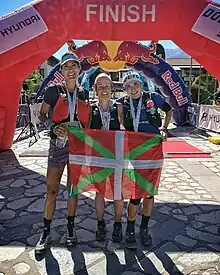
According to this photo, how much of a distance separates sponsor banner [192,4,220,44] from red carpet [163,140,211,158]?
3769 millimetres

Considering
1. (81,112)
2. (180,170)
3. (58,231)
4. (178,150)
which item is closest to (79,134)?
(81,112)

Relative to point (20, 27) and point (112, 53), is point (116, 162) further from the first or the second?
point (112, 53)

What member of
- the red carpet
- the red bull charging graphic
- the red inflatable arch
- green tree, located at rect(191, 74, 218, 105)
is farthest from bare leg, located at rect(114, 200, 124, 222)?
green tree, located at rect(191, 74, 218, 105)

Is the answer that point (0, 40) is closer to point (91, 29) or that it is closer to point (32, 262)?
point (91, 29)

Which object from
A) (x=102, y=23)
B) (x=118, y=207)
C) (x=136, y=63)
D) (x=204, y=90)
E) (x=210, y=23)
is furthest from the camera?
(x=204, y=90)

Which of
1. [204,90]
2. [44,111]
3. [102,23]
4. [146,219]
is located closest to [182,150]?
[102,23]

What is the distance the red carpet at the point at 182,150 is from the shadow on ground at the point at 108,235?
11.5ft

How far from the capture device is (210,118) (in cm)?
1136

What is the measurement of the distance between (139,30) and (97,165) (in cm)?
252

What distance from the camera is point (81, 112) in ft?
10.1

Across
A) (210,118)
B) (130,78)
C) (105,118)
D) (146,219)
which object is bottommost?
(146,219)

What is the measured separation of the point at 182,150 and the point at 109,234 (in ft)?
17.5

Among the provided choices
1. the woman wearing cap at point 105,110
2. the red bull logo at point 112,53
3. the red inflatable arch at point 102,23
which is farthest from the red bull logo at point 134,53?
the woman wearing cap at point 105,110

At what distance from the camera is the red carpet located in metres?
7.84
